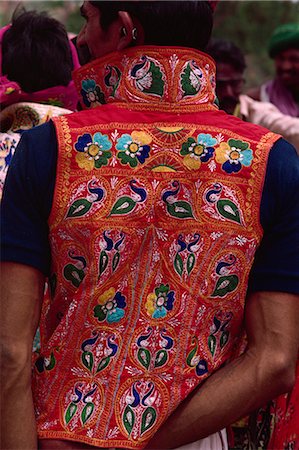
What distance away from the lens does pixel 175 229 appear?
75.7 inches

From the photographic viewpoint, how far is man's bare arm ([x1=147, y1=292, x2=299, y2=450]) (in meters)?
1.94

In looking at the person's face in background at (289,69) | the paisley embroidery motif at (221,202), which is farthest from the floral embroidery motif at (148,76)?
Answer: the person's face in background at (289,69)

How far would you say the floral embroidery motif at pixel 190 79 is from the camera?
A: 1.98 meters

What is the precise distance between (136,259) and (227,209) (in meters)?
0.21

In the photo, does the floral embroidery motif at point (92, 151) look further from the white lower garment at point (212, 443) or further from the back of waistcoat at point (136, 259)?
the white lower garment at point (212, 443)

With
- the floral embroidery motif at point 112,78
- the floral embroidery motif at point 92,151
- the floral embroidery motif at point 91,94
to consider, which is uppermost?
the floral embroidery motif at point 112,78

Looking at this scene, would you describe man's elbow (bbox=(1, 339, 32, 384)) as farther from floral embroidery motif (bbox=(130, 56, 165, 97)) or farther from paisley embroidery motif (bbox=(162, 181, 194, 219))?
floral embroidery motif (bbox=(130, 56, 165, 97))

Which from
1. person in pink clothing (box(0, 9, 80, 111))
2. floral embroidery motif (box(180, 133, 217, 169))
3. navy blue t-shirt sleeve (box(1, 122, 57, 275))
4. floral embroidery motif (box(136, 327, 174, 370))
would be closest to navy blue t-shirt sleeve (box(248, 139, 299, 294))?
floral embroidery motif (box(180, 133, 217, 169))

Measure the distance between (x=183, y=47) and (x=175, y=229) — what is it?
380mm

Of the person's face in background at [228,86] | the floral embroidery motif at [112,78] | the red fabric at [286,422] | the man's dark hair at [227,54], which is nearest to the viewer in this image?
the floral embroidery motif at [112,78]

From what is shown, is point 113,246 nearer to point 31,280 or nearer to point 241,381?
point 31,280

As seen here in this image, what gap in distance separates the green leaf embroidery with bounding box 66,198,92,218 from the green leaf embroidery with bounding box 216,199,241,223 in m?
0.26

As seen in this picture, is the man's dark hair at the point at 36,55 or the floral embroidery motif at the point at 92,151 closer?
the floral embroidery motif at the point at 92,151

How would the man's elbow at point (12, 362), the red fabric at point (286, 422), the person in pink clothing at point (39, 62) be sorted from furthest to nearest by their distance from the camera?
the person in pink clothing at point (39, 62) → the red fabric at point (286, 422) → the man's elbow at point (12, 362)
